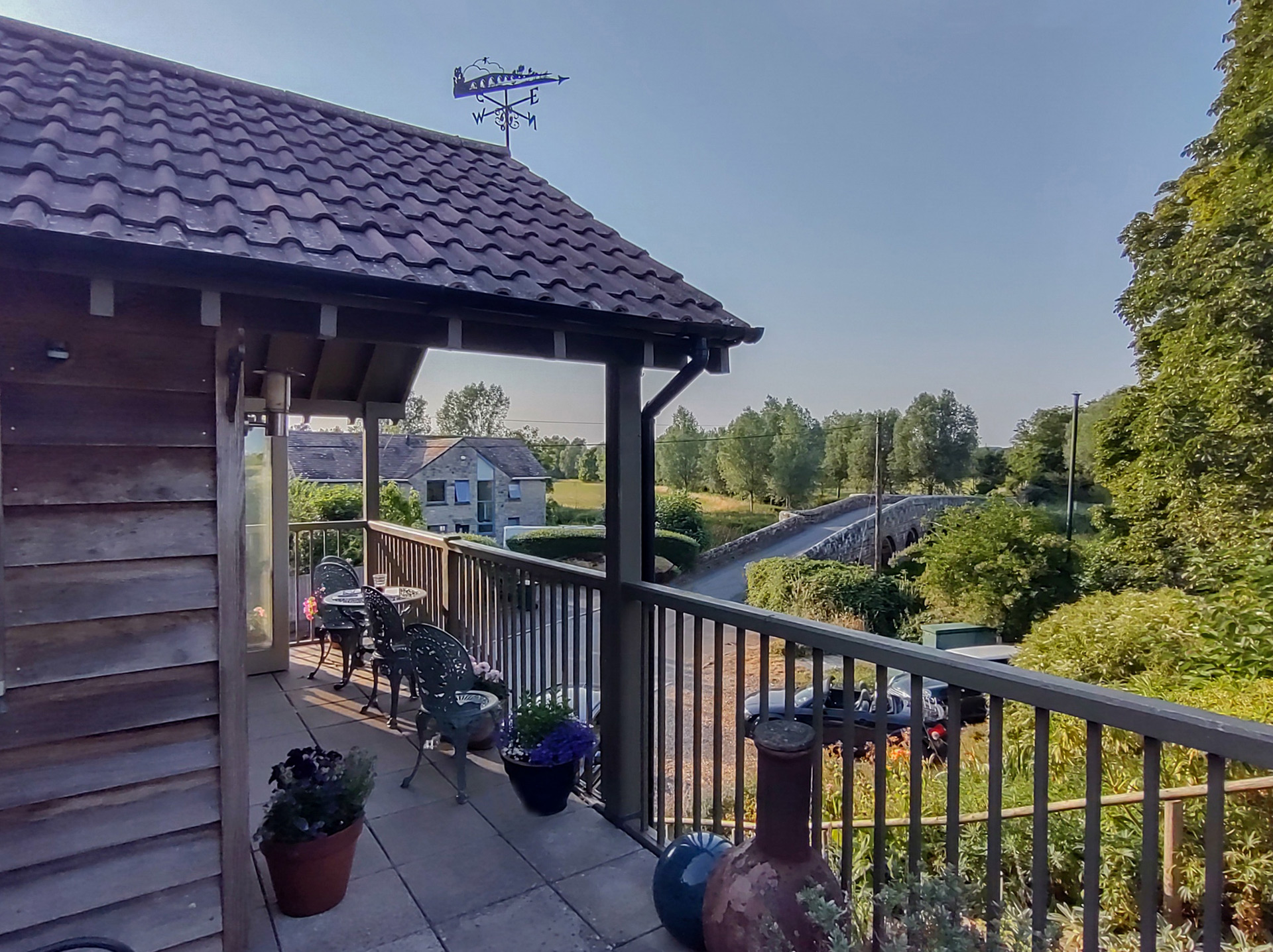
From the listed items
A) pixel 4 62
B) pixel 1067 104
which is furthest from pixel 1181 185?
pixel 4 62

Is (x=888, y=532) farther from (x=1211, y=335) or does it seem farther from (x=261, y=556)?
(x=261, y=556)

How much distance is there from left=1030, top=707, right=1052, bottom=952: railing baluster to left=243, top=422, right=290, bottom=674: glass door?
15.5ft

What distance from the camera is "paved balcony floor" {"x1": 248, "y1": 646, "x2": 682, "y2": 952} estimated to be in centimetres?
209

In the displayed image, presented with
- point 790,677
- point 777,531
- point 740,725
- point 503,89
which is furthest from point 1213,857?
point 777,531

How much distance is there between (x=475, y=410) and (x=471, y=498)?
1300 cm

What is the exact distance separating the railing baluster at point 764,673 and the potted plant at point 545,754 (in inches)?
39.8

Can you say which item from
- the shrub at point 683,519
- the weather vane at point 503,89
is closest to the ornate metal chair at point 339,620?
the weather vane at point 503,89

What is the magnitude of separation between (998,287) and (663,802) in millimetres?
21077

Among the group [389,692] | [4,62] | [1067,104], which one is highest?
[1067,104]

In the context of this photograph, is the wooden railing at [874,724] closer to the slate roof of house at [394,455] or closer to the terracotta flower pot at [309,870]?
the terracotta flower pot at [309,870]

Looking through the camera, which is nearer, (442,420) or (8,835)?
(8,835)

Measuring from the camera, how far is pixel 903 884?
157cm

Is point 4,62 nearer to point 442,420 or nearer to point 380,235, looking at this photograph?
point 380,235

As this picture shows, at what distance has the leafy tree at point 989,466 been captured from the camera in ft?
105
